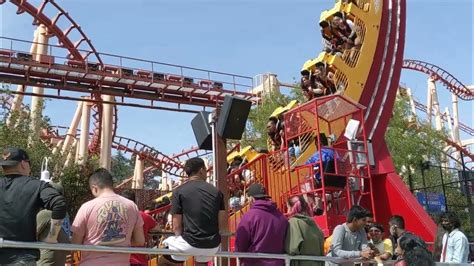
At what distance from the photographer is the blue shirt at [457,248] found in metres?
6.32

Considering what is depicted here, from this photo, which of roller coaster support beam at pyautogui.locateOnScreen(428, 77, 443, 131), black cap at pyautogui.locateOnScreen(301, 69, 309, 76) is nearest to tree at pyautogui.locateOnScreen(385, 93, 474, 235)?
roller coaster support beam at pyautogui.locateOnScreen(428, 77, 443, 131)

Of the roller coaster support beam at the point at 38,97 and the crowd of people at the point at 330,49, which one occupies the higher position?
the roller coaster support beam at the point at 38,97

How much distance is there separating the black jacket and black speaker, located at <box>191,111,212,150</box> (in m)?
2.14

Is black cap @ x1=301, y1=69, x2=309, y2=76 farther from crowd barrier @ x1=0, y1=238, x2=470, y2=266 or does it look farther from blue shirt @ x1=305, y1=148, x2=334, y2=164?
crowd barrier @ x1=0, y1=238, x2=470, y2=266

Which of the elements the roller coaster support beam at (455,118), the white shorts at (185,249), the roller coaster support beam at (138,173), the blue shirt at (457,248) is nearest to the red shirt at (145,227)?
the white shorts at (185,249)

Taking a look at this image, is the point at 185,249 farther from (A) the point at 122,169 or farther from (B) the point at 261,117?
(A) the point at 122,169

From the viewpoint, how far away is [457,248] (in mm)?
6336

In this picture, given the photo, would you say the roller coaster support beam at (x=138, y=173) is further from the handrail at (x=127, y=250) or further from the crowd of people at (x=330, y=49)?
the handrail at (x=127, y=250)

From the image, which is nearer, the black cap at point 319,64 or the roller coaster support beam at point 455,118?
the black cap at point 319,64

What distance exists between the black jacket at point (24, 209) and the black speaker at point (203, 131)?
214cm

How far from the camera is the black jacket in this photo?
12.3ft

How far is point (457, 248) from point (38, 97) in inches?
738

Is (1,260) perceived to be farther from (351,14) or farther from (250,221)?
(351,14)

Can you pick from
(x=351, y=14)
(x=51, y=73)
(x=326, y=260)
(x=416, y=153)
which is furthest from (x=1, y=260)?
(x=416, y=153)
